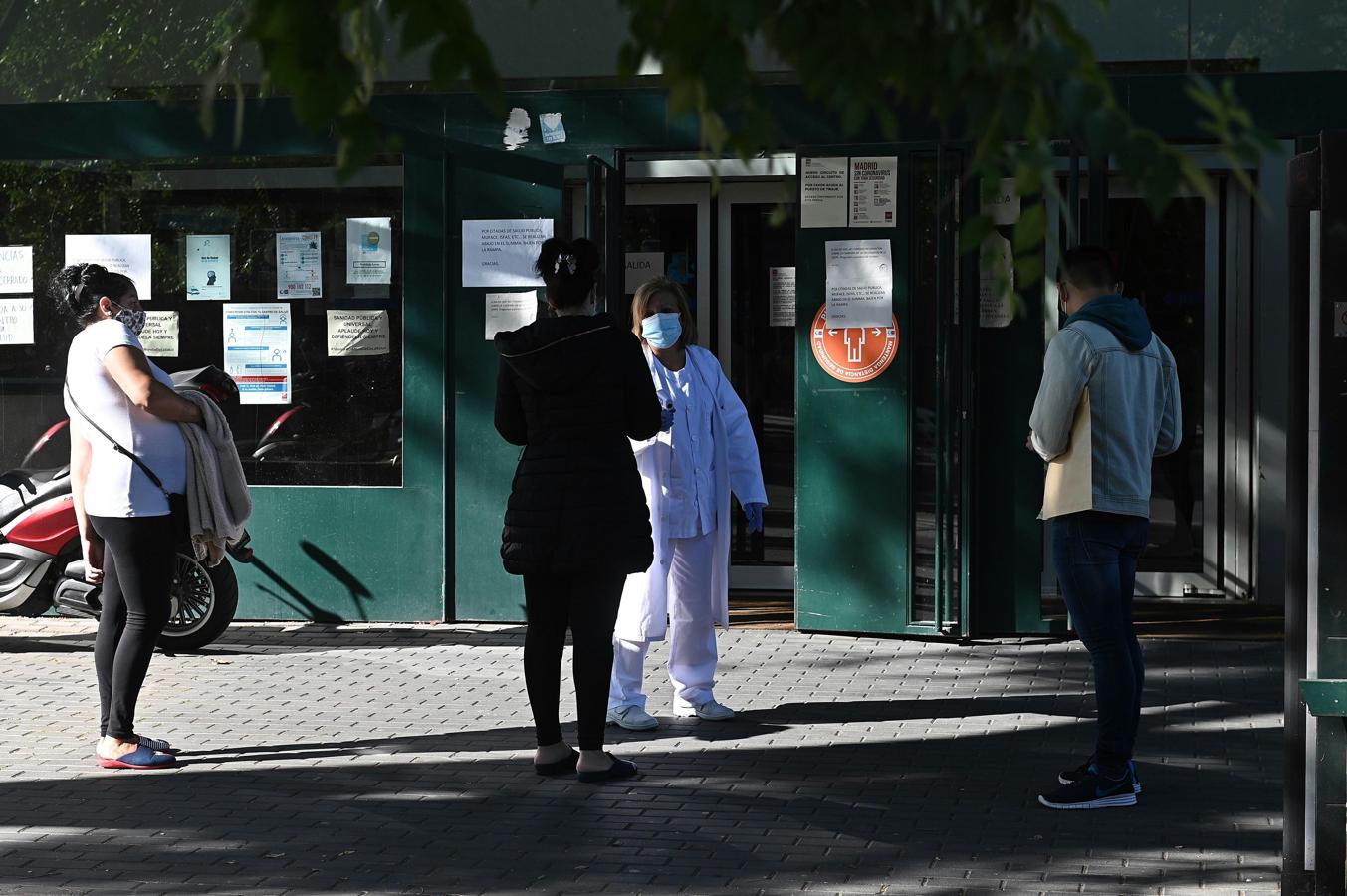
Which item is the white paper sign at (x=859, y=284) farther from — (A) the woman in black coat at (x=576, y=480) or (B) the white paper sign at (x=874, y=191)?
(A) the woman in black coat at (x=576, y=480)

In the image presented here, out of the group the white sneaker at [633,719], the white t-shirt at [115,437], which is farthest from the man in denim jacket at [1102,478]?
the white t-shirt at [115,437]

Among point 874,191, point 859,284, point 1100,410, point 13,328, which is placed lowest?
point 1100,410

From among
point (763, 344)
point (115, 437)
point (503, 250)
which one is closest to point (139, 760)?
point (115, 437)

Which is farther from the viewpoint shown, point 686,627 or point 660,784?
point 686,627

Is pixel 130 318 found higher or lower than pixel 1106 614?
higher

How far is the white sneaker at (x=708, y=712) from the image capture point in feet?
24.2

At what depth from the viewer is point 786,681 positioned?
27.2 ft

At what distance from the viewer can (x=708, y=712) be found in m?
7.38

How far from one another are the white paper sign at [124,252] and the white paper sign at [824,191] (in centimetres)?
371

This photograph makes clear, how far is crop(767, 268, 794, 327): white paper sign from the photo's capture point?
10.6 metres

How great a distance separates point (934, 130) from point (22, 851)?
567 centimetres

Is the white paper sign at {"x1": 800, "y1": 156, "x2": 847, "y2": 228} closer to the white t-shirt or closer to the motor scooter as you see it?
the motor scooter

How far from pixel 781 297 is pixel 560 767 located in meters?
4.79

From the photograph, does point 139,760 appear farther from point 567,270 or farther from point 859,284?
point 859,284
